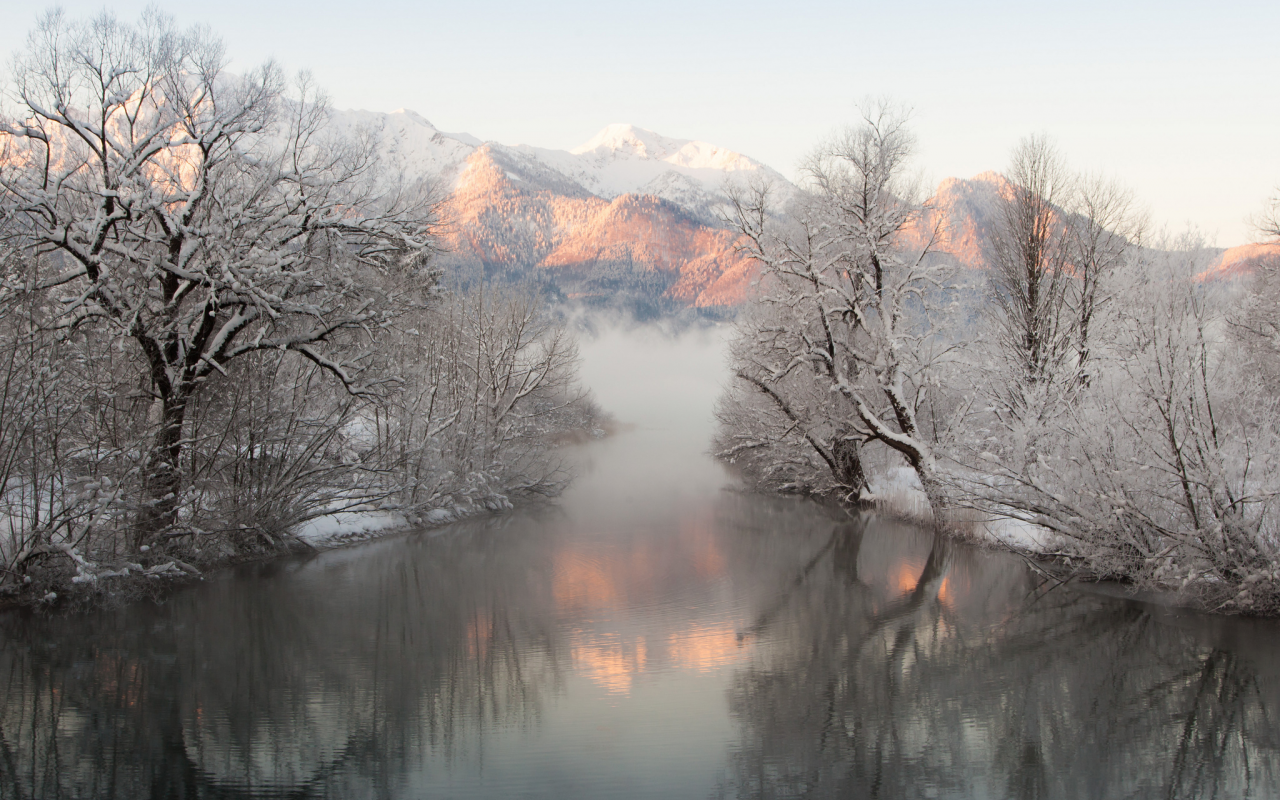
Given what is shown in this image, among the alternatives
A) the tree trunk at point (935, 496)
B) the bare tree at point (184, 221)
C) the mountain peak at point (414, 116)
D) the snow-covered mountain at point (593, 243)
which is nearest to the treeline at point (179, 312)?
the bare tree at point (184, 221)

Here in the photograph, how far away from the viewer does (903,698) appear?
1000 cm

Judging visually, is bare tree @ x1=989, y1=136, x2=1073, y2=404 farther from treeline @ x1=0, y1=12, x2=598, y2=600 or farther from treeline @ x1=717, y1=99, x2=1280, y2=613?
treeline @ x1=0, y1=12, x2=598, y2=600

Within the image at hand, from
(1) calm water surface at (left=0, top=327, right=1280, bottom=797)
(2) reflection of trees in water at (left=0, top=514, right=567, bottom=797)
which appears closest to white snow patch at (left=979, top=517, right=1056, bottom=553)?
(1) calm water surface at (left=0, top=327, right=1280, bottom=797)

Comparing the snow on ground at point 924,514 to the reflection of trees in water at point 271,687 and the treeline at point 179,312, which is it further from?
the treeline at point 179,312

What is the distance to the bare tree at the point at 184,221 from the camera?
12.8 meters

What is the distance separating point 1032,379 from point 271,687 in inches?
738

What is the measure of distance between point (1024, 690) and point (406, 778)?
7060 millimetres

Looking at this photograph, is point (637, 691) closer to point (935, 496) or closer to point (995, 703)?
point (995, 703)

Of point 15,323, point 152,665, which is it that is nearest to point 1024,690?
point 152,665

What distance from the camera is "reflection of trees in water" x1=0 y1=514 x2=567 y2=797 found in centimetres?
793

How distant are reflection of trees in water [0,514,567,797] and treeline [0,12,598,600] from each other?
51.5 inches

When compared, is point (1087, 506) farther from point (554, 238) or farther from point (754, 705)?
point (554, 238)

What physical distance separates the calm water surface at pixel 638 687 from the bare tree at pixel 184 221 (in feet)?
10.9

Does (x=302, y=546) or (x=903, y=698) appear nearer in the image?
(x=903, y=698)
